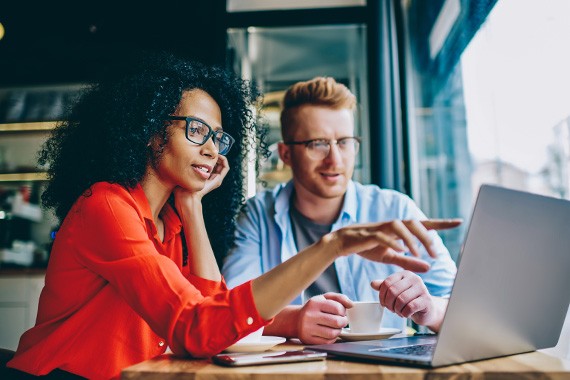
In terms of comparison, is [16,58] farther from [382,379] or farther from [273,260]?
[382,379]

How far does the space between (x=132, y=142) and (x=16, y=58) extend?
9.28 ft

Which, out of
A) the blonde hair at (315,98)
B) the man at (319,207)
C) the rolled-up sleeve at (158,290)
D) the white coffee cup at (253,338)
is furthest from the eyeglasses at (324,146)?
the white coffee cup at (253,338)

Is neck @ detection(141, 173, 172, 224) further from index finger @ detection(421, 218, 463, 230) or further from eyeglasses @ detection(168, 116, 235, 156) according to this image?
index finger @ detection(421, 218, 463, 230)

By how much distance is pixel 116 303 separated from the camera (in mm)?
1137

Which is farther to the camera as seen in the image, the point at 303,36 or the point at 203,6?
the point at 303,36

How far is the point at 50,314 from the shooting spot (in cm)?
118

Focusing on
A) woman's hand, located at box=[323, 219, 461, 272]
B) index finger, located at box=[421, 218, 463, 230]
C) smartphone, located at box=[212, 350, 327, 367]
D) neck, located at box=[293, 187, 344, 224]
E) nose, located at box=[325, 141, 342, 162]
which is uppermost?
nose, located at box=[325, 141, 342, 162]

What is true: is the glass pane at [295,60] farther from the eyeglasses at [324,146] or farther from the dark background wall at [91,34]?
the eyeglasses at [324,146]

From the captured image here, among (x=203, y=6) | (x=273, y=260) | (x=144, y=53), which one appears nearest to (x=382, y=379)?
(x=273, y=260)

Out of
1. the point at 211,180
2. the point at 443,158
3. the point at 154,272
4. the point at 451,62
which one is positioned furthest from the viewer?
the point at 443,158

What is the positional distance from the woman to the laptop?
103 millimetres

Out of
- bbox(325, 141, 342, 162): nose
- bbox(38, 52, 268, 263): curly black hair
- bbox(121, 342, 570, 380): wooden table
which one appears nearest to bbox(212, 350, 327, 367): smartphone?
bbox(121, 342, 570, 380): wooden table

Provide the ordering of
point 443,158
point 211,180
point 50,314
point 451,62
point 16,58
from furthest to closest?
point 16,58 → point 443,158 → point 451,62 → point 211,180 → point 50,314

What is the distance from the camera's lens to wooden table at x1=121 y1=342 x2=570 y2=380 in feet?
2.24
